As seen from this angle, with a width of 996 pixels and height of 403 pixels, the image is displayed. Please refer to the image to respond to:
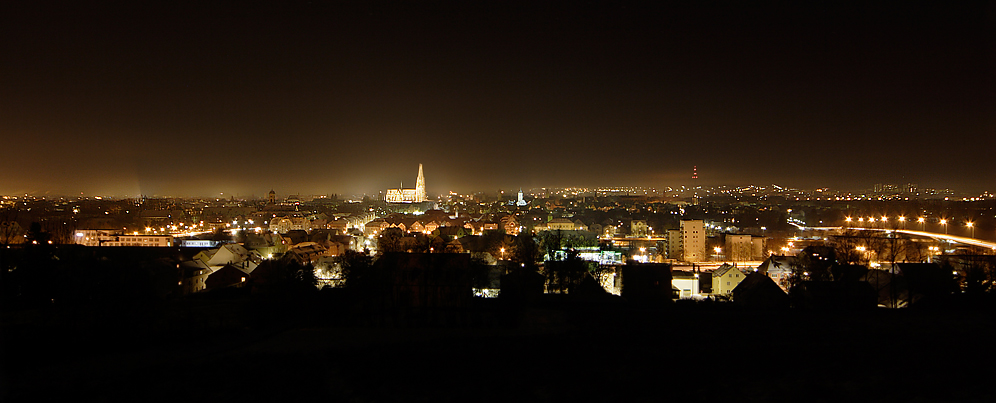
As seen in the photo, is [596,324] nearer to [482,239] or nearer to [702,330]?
[702,330]

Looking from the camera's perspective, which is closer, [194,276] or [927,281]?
[927,281]

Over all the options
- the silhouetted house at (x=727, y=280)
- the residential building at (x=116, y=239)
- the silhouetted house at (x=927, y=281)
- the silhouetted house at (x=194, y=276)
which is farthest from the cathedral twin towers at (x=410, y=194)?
the silhouetted house at (x=927, y=281)

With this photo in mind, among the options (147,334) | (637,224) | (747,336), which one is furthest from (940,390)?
(637,224)

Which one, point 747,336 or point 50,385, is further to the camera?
point 747,336

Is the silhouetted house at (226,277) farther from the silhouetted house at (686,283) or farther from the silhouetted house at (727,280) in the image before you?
the silhouetted house at (727,280)

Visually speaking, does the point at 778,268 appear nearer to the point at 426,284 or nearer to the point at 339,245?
the point at 426,284

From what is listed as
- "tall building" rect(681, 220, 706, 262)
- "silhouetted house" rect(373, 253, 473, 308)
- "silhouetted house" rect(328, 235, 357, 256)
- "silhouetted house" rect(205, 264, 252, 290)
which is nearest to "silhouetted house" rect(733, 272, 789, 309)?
"silhouetted house" rect(373, 253, 473, 308)

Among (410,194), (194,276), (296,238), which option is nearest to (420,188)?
(410,194)

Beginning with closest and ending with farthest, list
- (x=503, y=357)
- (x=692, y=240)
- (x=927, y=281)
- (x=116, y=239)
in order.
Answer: (x=503, y=357) < (x=927, y=281) < (x=692, y=240) < (x=116, y=239)
